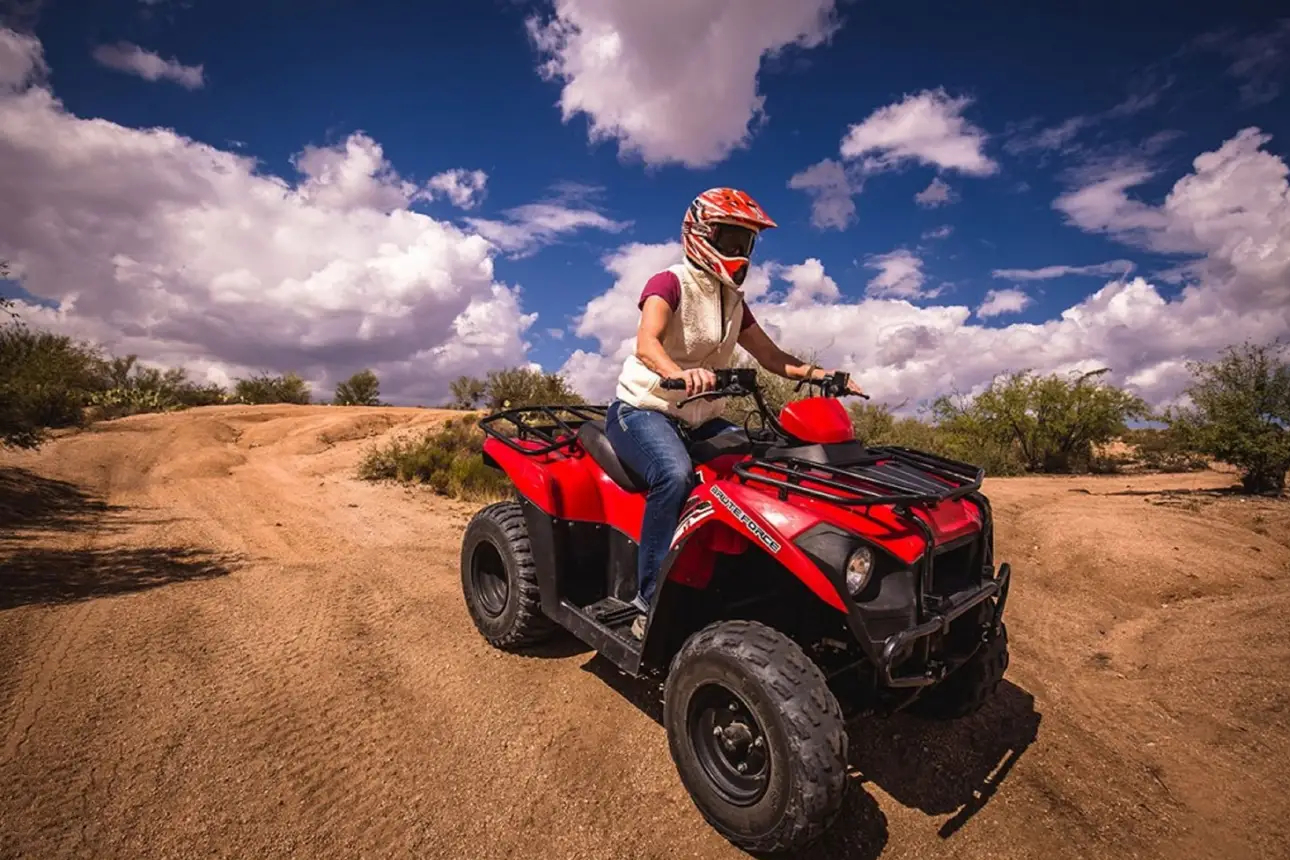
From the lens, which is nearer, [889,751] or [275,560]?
[889,751]

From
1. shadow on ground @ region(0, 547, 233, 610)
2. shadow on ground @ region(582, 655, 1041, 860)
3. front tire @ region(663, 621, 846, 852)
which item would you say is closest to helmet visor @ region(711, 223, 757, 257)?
front tire @ region(663, 621, 846, 852)

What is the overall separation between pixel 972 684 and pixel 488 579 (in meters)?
2.92

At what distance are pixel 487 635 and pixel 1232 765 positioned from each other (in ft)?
12.7

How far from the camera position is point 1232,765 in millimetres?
2961

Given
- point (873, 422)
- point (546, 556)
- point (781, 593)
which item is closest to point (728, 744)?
point (781, 593)

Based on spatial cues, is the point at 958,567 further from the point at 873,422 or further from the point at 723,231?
the point at 873,422

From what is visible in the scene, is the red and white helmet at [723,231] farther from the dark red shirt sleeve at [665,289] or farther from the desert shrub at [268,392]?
the desert shrub at [268,392]

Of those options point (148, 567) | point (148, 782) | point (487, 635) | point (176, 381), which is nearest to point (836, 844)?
point (487, 635)

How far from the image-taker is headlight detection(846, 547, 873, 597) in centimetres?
227

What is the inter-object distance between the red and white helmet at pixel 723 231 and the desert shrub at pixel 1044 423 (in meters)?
13.4

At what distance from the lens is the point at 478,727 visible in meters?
3.16

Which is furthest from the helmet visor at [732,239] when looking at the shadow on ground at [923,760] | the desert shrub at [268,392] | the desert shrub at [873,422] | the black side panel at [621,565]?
the desert shrub at [268,392]

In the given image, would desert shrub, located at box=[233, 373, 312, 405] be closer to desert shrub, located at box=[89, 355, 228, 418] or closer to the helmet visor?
desert shrub, located at box=[89, 355, 228, 418]

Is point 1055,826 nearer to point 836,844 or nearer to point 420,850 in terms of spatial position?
point 836,844
